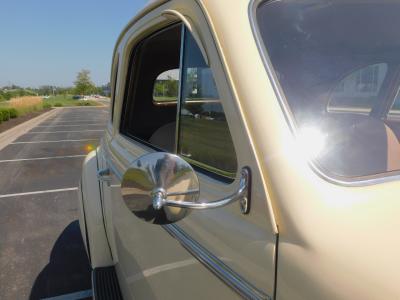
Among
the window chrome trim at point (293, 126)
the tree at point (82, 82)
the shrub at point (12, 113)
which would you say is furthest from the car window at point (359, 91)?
the tree at point (82, 82)

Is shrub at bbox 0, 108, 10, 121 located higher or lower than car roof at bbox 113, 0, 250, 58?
lower

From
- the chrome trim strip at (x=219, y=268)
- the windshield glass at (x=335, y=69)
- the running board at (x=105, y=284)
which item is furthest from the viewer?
the running board at (x=105, y=284)

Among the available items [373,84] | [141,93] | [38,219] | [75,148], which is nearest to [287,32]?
[373,84]

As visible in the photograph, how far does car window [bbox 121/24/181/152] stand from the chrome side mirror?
1.27m

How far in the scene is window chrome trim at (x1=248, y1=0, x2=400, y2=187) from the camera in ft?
3.31

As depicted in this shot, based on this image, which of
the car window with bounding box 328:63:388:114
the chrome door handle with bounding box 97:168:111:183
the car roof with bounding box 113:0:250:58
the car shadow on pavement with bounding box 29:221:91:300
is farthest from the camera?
the car shadow on pavement with bounding box 29:221:91:300

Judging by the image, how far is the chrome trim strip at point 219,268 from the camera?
3.26ft

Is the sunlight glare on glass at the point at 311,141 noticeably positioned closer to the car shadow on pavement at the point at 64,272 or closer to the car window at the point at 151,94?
the car window at the point at 151,94

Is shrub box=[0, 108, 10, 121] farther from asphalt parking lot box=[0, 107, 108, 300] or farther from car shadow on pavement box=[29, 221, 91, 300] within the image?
car shadow on pavement box=[29, 221, 91, 300]

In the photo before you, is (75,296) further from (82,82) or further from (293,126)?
(82,82)

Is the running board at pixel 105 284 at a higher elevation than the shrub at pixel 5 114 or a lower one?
higher

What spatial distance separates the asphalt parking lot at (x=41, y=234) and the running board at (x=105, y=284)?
3.37 ft

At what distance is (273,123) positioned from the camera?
105cm

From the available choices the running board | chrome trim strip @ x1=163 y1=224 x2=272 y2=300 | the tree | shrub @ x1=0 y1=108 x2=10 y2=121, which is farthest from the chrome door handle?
the tree
